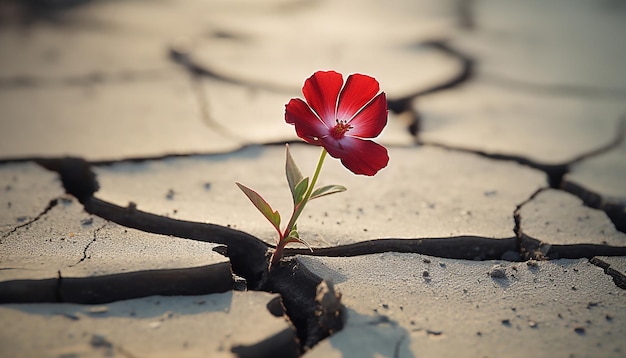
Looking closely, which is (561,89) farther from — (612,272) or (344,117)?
(344,117)

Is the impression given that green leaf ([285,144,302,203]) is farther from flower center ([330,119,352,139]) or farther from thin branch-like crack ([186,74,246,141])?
thin branch-like crack ([186,74,246,141])

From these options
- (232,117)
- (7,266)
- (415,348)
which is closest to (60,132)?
(232,117)

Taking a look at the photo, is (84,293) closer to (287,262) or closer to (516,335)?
(287,262)

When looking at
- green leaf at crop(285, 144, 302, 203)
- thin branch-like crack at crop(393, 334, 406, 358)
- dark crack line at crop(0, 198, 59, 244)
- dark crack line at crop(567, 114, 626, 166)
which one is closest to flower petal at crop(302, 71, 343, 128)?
green leaf at crop(285, 144, 302, 203)

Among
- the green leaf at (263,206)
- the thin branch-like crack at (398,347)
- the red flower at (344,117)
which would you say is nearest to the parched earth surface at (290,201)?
the thin branch-like crack at (398,347)

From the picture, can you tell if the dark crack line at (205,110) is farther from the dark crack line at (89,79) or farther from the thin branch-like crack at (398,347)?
the thin branch-like crack at (398,347)

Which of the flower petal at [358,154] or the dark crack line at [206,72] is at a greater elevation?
the flower petal at [358,154]
